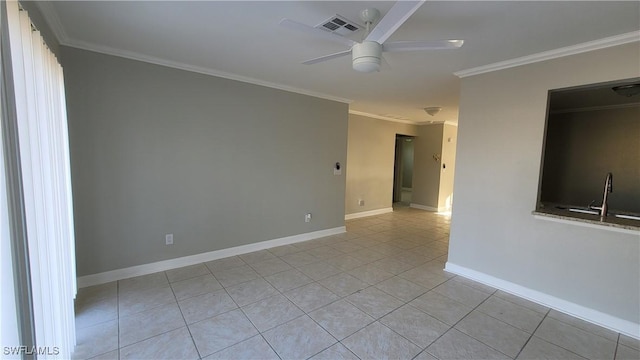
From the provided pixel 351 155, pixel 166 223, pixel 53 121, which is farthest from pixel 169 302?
pixel 351 155

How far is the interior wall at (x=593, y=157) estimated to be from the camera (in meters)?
3.95

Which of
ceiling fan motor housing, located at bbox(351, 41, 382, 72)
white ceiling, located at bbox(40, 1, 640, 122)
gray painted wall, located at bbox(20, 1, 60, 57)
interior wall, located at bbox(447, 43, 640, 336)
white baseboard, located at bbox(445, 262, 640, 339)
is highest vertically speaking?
white ceiling, located at bbox(40, 1, 640, 122)

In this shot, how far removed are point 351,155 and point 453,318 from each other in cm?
408

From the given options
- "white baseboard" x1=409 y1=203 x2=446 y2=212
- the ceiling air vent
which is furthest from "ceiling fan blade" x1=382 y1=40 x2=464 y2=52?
"white baseboard" x1=409 y1=203 x2=446 y2=212

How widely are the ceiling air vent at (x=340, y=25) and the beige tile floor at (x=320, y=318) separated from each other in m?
2.47

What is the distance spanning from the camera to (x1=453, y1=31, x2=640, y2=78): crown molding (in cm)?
217

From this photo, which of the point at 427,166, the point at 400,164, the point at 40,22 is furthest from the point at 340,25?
the point at 400,164

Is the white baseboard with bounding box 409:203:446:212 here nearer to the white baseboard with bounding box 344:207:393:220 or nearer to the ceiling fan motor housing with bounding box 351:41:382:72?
the white baseboard with bounding box 344:207:393:220

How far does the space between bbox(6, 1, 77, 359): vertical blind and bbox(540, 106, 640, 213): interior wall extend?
6.05m

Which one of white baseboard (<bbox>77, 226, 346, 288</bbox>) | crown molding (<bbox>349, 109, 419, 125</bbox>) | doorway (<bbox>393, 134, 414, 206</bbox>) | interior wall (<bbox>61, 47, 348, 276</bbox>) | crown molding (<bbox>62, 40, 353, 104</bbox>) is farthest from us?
doorway (<bbox>393, 134, 414, 206</bbox>)

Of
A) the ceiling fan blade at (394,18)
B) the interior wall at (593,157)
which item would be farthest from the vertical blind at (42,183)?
the interior wall at (593,157)

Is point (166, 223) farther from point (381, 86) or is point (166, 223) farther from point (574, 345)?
point (574, 345)

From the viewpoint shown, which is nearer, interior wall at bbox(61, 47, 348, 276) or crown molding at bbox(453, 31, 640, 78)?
crown molding at bbox(453, 31, 640, 78)

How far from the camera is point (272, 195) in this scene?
407 cm
